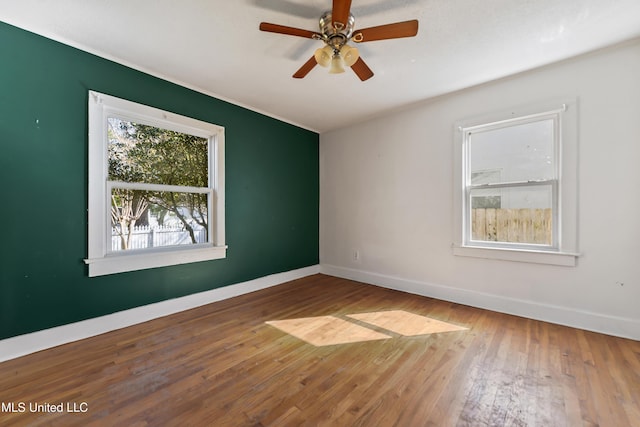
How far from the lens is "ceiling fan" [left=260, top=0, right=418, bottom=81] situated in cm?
167

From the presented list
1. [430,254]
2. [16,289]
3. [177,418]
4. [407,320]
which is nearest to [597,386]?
[407,320]

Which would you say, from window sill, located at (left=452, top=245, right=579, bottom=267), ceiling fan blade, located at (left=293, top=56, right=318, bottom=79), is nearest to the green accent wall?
ceiling fan blade, located at (left=293, top=56, right=318, bottom=79)

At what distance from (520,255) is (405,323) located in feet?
4.62

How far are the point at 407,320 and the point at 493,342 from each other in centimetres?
73

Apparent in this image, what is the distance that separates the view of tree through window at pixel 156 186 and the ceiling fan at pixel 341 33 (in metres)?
1.78

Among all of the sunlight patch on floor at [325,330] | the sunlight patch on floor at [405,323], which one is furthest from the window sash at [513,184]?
the sunlight patch on floor at [325,330]

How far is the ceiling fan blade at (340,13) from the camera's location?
1536mm

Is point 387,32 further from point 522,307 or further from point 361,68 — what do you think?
point 522,307

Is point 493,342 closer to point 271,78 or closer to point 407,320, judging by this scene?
point 407,320

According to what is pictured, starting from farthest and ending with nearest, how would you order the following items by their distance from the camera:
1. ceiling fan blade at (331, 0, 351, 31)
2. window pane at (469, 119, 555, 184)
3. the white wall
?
window pane at (469, 119, 555, 184)
the white wall
ceiling fan blade at (331, 0, 351, 31)

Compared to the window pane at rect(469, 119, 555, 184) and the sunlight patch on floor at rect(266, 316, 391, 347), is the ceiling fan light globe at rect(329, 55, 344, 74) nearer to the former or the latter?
the window pane at rect(469, 119, 555, 184)

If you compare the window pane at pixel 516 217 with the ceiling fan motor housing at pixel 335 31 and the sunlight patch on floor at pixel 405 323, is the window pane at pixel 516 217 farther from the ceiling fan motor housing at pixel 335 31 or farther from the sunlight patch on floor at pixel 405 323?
the ceiling fan motor housing at pixel 335 31

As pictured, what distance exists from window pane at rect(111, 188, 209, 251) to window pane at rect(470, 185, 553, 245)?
3.30m

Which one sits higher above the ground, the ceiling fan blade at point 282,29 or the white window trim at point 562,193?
the ceiling fan blade at point 282,29
